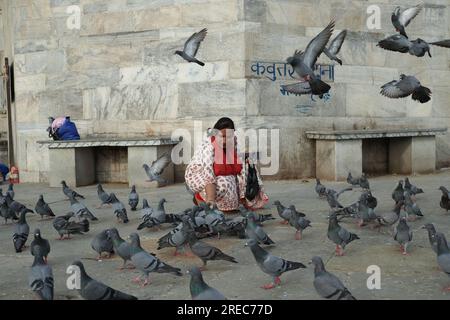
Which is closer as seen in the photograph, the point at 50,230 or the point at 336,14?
the point at 50,230

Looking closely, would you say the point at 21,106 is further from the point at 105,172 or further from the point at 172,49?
the point at 172,49

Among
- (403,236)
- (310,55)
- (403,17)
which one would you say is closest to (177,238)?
(403,236)

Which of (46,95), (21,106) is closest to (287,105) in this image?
(46,95)

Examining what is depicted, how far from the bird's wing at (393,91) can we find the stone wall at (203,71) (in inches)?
139

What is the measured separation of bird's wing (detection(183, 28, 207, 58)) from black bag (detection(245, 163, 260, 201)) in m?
3.92

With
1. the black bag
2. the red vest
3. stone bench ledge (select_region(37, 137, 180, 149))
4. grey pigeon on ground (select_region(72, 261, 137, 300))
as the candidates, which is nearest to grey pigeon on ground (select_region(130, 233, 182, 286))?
grey pigeon on ground (select_region(72, 261, 137, 300))

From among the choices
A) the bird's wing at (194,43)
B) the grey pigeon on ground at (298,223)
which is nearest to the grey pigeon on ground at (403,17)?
the grey pigeon on ground at (298,223)

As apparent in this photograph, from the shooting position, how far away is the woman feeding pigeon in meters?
6.92

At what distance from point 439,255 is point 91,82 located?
30.1ft

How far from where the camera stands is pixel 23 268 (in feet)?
15.4

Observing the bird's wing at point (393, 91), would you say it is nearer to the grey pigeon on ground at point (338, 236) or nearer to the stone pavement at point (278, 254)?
the stone pavement at point (278, 254)
